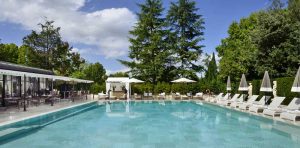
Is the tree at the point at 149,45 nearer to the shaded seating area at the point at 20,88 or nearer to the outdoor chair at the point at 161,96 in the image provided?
the outdoor chair at the point at 161,96

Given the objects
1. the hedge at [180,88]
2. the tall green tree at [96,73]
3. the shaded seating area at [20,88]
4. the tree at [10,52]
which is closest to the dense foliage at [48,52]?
the tree at [10,52]

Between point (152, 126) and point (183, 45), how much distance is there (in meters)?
26.6

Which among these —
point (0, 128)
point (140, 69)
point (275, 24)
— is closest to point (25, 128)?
point (0, 128)

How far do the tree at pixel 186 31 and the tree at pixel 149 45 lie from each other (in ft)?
4.36

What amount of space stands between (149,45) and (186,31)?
188 inches

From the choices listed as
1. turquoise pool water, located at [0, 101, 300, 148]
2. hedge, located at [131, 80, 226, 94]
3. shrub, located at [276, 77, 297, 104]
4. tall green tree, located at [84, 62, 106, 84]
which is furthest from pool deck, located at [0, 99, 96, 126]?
tall green tree, located at [84, 62, 106, 84]

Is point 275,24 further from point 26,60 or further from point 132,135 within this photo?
point 26,60

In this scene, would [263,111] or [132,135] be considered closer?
[132,135]

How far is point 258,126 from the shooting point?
1257 centimetres

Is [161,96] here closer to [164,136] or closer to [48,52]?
[48,52]

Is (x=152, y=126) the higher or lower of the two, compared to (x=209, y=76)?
lower

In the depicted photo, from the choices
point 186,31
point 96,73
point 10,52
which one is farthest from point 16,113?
point 96,73

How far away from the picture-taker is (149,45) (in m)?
39.4

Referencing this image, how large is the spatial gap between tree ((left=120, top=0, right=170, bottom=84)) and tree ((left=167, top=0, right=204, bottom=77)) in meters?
1.33
